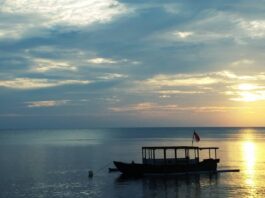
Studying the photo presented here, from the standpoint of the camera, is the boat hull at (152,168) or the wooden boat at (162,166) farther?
the wooden boat at (162,166)

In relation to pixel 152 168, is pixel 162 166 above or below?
above

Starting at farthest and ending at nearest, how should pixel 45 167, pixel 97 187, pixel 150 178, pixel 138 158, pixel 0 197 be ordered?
pixel 138 158, pixel 45 167, pixel 150 178, pixel 97 187, pixel 0 197

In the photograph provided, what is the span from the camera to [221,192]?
56.4 metres

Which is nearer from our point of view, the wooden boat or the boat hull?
the boat hull

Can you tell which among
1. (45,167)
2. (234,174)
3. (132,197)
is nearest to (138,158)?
(45,167)

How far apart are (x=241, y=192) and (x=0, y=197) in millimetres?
30526

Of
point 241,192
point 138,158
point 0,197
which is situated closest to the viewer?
point 0,197

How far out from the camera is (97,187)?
59938 mm

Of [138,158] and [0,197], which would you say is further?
[138,158]

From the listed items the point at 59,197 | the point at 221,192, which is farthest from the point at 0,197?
the point at 221,192

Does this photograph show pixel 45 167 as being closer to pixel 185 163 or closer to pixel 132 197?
pixel 185 163

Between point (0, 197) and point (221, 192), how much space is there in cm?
2809

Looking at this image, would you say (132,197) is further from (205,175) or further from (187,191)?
(205,175)

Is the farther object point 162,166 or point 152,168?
point 162,166
